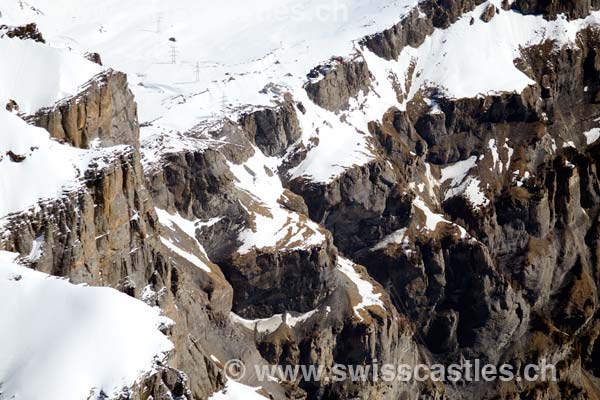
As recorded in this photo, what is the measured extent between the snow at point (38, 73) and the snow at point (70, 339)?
136 ft

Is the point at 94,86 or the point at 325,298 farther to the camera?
the point at 325,298

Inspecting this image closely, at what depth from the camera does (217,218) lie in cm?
19200

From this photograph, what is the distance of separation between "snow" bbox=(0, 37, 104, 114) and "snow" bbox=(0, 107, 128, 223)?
8.87 m

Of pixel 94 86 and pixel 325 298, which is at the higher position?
pixel 94 86

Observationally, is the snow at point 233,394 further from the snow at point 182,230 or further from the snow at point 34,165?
the snow at point 182,230

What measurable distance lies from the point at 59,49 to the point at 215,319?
56.0 metres

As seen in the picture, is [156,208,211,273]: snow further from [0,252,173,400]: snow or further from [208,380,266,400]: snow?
[0,252,173,400]: snow

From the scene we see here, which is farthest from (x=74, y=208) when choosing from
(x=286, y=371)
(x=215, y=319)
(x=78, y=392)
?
(x=286, y=371)

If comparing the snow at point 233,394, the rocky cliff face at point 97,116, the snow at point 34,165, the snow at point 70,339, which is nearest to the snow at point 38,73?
the rocky cliff face at point 97,116

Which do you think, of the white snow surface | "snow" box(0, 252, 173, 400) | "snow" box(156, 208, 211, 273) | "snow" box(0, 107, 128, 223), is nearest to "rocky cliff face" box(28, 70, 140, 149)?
"snow" box(0, 107, 128, 223)

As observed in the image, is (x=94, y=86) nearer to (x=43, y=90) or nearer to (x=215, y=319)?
(x=43, y=90)

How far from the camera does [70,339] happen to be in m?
91.1

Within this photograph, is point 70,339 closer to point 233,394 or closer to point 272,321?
point 233,394

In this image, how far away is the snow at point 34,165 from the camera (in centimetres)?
11719
